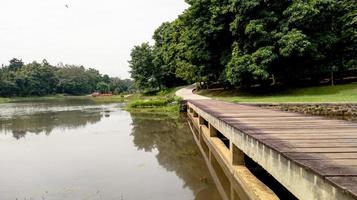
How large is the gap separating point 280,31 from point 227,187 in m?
17.0

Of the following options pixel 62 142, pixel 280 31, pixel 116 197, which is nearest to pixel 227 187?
pixel 116 197

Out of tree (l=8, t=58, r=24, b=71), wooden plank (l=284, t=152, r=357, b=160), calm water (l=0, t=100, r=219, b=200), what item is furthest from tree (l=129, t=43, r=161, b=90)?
tree (l=8, t=58, r=24, b=71)

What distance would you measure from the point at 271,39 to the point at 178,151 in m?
13.0

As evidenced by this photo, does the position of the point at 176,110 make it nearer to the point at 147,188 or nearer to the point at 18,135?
the point at 18,135

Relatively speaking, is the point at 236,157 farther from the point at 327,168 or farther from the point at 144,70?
the point at 144,70

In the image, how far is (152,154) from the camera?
1130 centimetres

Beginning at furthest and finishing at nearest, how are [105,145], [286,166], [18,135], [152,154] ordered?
[18,135] → [105,145] → [152,154] → [286,166]

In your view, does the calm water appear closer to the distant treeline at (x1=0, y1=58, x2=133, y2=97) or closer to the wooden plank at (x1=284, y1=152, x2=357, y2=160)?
the wooden plank at (x1=284, y1=152, x2=357, y2=160)

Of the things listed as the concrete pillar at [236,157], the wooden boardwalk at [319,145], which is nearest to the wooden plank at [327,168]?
the wooden boardwalk at [319,145]

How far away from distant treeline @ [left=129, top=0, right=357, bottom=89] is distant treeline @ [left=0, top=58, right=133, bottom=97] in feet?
186

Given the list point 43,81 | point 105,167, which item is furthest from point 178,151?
point 43,81

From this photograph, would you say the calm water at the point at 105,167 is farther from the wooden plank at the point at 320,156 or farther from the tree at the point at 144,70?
the tree at the point at 144,70

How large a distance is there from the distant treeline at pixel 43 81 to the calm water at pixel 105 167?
67651 mm

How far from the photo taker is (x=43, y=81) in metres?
90.5
